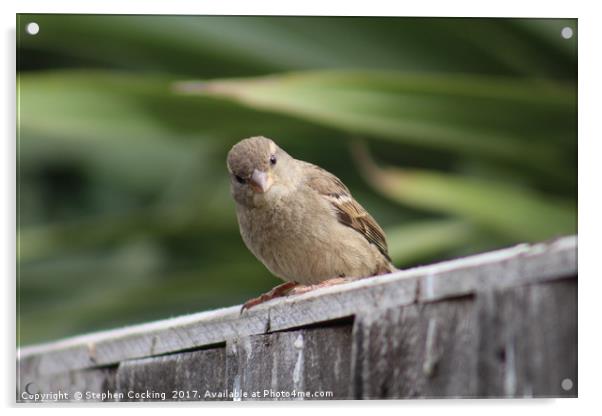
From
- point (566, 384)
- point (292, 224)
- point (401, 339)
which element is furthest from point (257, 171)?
point (566, 384)

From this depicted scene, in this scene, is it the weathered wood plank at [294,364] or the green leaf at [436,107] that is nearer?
the weathered wood plank at [294,364]

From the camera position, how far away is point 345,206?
12.1 ft

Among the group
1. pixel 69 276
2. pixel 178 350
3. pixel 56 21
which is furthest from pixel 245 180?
pixel 69 276

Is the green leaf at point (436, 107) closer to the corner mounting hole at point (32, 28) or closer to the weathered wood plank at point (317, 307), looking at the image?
the corner mounting hole at point (32, 28)

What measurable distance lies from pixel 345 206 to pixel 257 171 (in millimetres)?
372

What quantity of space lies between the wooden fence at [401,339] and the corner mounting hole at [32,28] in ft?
4.06

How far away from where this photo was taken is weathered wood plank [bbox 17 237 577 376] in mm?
2338

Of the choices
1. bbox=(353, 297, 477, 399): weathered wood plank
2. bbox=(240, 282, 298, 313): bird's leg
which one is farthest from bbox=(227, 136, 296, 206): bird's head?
bbox=(353, 297, 477, 399): weathered wood plank

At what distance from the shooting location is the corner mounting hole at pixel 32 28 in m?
3.72

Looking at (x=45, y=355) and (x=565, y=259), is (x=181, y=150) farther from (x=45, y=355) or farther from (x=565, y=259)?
(x=565, y=259)

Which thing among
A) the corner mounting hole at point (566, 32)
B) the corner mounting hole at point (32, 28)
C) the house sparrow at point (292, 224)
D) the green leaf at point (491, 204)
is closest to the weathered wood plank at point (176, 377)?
the house sparrow at point (292, 224)

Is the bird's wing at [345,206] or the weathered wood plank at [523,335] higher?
the bird's wing at [345,206]

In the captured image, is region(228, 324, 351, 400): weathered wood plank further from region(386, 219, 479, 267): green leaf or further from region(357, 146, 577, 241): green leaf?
region(386, 219, 479, 267): green leaf

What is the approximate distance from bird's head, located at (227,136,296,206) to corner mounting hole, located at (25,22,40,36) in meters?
0.87
